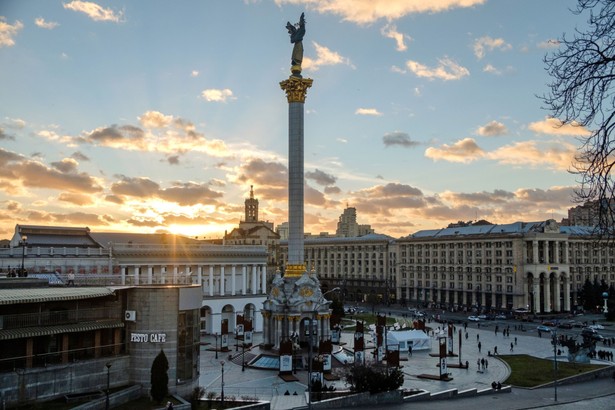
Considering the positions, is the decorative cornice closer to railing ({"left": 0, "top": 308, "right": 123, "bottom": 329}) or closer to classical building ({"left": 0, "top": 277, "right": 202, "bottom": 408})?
classical building ({"left": 0, "top": 277, "right": 202, "bottom": 408})

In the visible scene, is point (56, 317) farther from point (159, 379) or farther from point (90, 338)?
point (159, 379)

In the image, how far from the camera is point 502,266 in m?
128

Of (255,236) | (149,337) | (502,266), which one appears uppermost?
(255,236)

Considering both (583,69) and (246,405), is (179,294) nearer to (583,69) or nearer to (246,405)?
(246,405)

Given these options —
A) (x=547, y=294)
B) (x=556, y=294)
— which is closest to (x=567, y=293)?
(x=556, y=294)

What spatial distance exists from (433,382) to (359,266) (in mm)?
115209

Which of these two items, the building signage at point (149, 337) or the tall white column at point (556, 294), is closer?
the building signage at point (149, 337)

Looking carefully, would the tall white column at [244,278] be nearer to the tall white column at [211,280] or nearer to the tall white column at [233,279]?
the tall white column at [233,279]

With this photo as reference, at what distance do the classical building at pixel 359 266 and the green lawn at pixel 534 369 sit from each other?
83.4m

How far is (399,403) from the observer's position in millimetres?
45125

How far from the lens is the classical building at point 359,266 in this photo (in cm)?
16100

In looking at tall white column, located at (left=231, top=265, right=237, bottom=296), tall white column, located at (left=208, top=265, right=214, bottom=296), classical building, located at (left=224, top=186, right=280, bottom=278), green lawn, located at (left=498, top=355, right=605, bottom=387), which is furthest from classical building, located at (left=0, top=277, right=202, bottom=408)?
classical building, located at (left=224, top=186, right=280, bottom=278)

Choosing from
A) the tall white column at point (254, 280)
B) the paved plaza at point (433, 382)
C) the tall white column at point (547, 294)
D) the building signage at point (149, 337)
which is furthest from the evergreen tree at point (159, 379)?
the tall white column at point (547, 294)

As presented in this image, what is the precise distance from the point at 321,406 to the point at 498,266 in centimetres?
9466
